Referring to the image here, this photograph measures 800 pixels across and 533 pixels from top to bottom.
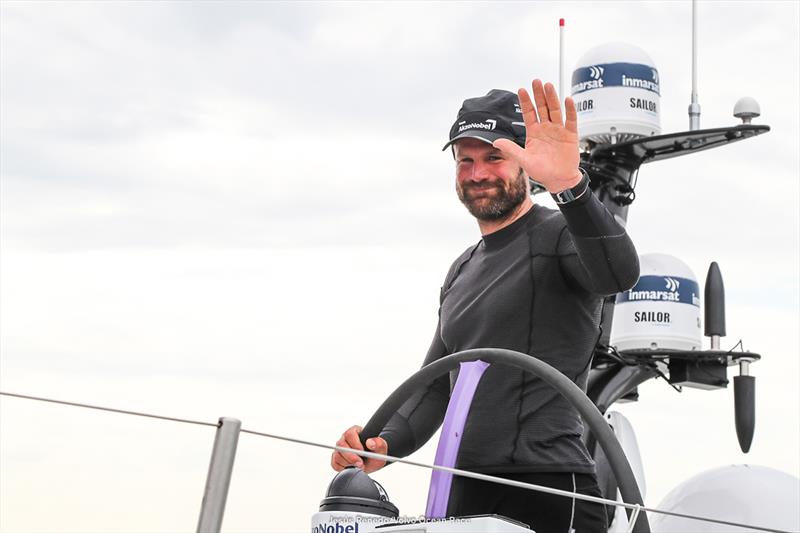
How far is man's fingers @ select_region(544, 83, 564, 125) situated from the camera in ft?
7.89

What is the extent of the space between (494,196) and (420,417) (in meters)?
0.53

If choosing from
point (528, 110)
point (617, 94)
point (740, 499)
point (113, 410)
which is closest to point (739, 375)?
point (617, 94)

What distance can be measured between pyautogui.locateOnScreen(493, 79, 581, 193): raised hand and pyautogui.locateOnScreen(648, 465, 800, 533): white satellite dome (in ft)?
12.3

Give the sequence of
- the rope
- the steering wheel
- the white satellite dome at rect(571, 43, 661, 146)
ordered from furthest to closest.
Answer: the white satellite dome at rect(571, 43, 661, 146), the steering wheel, the rope

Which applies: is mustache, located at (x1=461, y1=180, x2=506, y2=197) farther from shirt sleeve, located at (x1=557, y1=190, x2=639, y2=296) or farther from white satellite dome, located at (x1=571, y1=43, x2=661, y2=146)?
white satellite dome, located at (x1=571, y1=43, x2=661, y2=146)

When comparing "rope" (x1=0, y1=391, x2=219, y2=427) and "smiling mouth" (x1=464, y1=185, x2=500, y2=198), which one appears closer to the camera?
"rope" (x1=0, y1=391, x2=219, y2=427)

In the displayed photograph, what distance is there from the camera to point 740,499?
6.18 m

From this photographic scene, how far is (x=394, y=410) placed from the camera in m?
2.66

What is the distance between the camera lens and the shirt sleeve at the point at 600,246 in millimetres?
2387

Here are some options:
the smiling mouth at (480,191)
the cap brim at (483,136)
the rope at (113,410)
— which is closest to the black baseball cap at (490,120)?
the cap brim at (483,136)

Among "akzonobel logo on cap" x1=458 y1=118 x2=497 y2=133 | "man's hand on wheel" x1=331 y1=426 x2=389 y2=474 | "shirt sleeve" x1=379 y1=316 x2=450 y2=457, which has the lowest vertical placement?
"man's hand on wheel" x1=331 y1=426 x2=389 y2=474

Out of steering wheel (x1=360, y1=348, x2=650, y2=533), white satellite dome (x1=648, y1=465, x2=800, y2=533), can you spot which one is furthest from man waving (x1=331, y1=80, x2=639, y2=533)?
white satellite dome (x1=648, y1=465, x2=800, y2=533)

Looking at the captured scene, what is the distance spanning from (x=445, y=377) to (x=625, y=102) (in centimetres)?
579

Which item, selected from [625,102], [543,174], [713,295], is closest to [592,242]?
[543,174]
